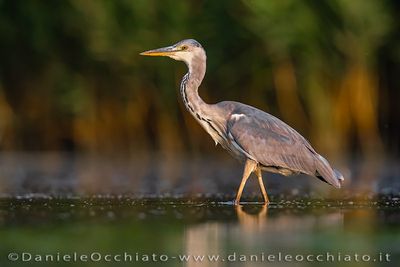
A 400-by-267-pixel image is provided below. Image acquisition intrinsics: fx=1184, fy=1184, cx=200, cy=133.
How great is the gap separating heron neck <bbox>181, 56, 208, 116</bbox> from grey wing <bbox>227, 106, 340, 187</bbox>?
390 mm

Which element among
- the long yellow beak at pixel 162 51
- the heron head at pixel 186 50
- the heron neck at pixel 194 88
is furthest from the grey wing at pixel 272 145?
the long yellow beak at pixel 162 51

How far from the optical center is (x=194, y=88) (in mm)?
10969

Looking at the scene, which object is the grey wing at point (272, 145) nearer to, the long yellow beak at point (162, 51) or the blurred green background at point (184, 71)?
the long yellow beak at point (162, 51)

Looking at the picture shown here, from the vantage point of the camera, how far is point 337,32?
20.2 m

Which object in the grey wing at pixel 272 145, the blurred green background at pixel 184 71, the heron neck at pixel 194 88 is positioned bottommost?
the grey wing at pixel 272 145

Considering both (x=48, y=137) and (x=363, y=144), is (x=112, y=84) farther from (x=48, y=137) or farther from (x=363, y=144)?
(x=363, y=144)

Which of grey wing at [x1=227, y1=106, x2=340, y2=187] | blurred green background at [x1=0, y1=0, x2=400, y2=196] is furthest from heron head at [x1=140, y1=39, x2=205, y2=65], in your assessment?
blurred green background at [x1=0, y1=0, x2=400, y2=196]

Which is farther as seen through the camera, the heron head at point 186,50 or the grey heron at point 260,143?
the heron head at point 186,50

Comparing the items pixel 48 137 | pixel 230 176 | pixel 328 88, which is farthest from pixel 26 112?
pixel 230 176

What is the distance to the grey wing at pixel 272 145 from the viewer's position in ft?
34.0

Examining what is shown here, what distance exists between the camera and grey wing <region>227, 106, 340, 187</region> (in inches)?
408

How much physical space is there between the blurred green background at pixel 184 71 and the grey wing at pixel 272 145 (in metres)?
8.70

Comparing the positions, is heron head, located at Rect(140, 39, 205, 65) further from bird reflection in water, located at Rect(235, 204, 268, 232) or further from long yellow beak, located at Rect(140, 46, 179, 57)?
bird reflection in water, located at Rect(235, 204, 268, 232)

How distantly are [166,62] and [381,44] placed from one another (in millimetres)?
4450
